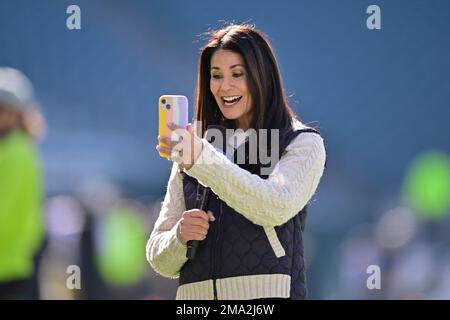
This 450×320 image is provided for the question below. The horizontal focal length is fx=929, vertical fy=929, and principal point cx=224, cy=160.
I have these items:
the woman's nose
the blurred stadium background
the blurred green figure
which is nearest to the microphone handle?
the woman's nose

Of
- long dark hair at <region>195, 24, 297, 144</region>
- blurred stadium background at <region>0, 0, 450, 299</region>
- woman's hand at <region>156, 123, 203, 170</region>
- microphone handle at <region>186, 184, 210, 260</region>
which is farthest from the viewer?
blurred stadium background at <region>0, 0, 450, 299</region>

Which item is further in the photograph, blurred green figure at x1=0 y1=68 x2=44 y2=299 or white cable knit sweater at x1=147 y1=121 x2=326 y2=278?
blurred green figure at x1=0 y1=68 x2=44 y2=299

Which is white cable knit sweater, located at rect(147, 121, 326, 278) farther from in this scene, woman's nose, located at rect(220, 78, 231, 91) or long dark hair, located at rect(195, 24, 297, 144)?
woman's nose, located at rect(220, 78, 231, 91)

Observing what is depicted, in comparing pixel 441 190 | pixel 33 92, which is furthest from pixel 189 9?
pixel 441 190

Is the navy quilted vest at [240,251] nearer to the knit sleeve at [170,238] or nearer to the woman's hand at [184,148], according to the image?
the knit sleeve at [170,238]

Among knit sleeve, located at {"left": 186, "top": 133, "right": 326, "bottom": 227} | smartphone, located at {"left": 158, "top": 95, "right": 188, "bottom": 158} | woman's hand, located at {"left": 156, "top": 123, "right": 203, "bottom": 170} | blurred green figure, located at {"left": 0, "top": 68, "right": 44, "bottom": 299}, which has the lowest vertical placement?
blurred green figure, located at {"left": 0, "top": 68, "right": 44, "bottom": 299}

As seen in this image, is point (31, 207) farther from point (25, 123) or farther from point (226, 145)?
point (226, 145)

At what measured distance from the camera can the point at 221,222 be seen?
1968 mm

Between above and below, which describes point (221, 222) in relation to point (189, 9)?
below

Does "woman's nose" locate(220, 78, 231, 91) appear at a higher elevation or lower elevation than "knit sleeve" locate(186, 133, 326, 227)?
higher

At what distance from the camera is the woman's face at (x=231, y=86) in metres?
2.07

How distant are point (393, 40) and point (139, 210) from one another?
53.7 inches

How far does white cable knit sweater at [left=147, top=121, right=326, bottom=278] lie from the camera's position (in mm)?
1870

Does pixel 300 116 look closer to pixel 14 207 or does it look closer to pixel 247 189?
pixel 14 207
